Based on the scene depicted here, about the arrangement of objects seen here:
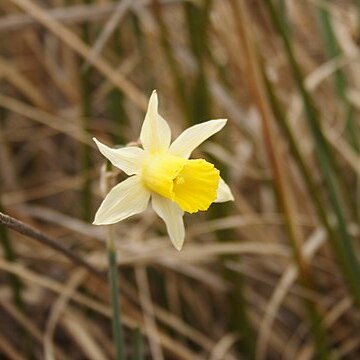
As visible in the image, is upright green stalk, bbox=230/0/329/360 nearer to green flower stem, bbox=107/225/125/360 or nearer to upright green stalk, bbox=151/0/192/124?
upright green stalk, bbox=151/0/192/124

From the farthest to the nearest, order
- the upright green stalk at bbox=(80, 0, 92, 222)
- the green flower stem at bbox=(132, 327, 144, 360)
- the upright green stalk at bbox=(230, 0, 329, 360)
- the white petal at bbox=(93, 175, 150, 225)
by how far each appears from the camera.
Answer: the upright green stalk at bbox=(80, 0, 92, 222) < the upright green stalk at bbox=(230, 0, 329, 360) < the green flower stem at bbox=(132, 327, 144, 360) < the white petal at bbox=(93, 175, 150, 225)

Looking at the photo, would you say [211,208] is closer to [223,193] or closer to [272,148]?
[272,148]

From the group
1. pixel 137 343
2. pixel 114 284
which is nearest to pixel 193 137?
pixel 114 284

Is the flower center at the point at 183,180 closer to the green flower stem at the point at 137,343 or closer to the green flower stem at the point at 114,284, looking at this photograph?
the green flower stem at the point at 114,284

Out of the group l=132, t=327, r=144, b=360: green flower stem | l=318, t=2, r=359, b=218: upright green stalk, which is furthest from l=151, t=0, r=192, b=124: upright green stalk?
l=132, t=327, r=144, b=360: green flower stem

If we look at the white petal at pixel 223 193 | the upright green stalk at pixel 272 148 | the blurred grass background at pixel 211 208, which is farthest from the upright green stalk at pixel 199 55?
the white petal at pixel 223 193

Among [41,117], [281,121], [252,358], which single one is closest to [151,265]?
[252,358]

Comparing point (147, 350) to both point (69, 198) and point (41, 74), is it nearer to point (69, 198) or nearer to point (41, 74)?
point (69, 198)
